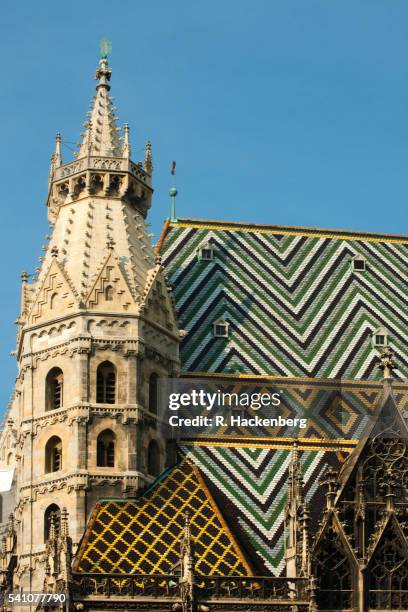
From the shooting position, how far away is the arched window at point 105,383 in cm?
4875

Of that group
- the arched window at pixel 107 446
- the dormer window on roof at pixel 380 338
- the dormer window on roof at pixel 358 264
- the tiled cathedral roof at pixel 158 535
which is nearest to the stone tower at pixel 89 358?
the arched window at pixel 107 446

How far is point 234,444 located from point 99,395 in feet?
12.1

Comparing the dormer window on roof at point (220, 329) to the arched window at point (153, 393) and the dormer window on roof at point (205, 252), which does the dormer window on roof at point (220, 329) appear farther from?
the arched window at point (153, 393)

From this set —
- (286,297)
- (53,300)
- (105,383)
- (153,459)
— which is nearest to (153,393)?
(105,383)

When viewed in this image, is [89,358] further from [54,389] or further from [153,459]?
[153,459]

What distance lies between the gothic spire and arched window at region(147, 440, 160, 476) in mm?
7668

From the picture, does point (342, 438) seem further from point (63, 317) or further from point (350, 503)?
point (63, 317)

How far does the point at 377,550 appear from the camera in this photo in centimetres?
4697

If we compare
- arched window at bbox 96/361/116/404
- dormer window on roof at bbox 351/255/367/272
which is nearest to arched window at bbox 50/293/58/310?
arched window at bbox 96/361/116/404

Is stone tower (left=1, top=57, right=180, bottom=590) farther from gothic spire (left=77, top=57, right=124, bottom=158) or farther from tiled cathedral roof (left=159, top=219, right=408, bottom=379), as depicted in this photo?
tiled cathedral roof (left=159, top=219, right=408, bottom=379)

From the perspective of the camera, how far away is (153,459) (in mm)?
49312

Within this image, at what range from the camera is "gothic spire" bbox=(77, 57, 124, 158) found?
52500 millimetres

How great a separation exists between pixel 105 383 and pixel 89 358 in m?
0.68

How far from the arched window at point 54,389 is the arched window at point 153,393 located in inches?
83.9
